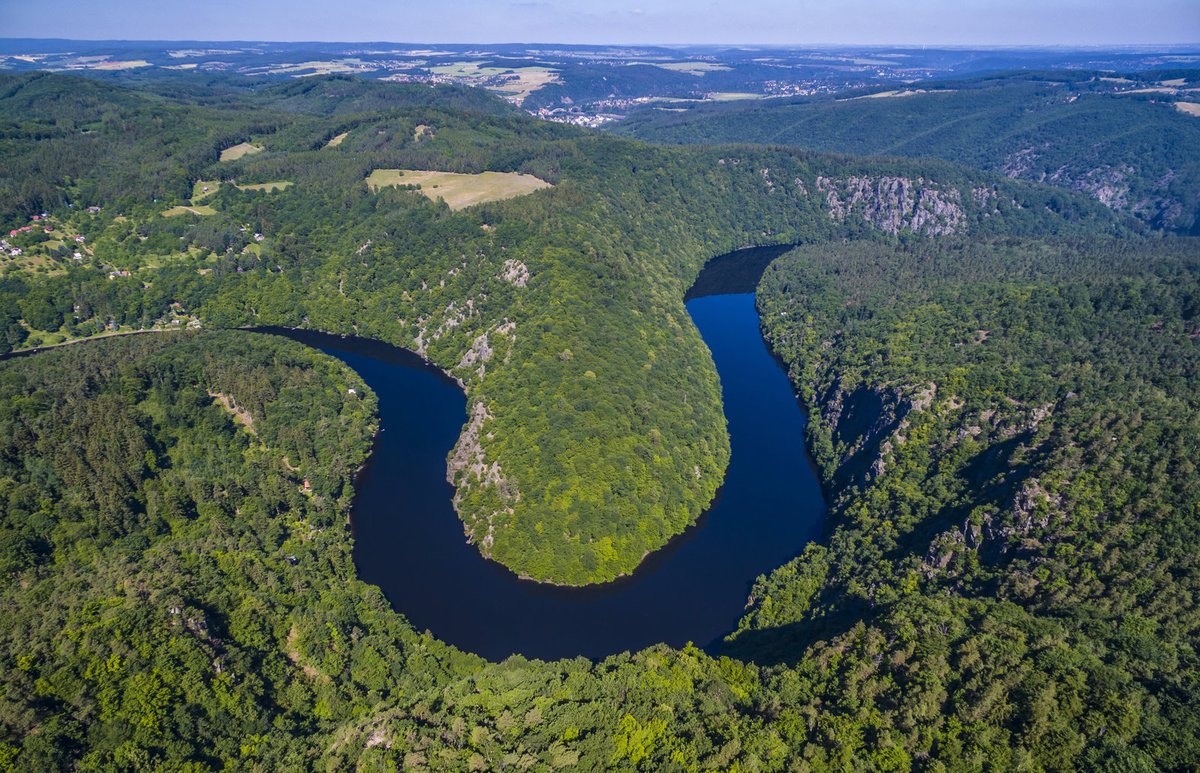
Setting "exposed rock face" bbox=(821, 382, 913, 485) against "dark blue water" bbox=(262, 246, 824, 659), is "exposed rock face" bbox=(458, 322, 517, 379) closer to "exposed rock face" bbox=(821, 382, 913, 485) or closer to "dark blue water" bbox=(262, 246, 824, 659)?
"dark blue water" bbox=(262, 246, 824, 659)

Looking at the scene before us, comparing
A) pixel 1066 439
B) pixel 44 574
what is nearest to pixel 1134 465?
pixel 1066 439

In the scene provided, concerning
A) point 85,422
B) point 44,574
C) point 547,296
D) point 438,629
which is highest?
point 547,296

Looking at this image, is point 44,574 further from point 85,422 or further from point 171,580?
point 85,422

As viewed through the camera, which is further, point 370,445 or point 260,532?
point 370,445

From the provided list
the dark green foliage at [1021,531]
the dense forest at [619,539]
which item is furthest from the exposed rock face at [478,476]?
the dark green foliage at [1021,531]

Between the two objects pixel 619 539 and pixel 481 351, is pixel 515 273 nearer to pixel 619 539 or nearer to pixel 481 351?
pixel 481 351

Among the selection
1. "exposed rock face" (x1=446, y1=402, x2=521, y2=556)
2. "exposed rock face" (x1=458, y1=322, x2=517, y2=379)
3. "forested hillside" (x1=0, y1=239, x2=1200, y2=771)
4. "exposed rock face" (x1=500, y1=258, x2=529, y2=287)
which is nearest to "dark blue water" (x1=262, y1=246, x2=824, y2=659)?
"exposed rock face" (x1=446, y1=402, x2=521, y2=556)

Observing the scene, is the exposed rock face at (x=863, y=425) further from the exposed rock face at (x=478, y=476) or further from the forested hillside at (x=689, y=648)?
the exposed rock face at (x=478, y=476)
